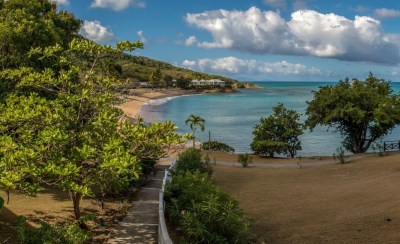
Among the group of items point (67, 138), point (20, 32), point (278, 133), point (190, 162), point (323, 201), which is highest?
point (20, 32)

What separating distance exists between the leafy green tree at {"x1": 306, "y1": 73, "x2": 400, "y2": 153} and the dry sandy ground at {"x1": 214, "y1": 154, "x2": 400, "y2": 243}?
7.74m

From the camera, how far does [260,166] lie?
33.2 metres

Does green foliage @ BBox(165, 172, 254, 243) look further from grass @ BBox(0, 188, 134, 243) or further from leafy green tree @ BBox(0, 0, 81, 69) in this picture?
leafy green tree @ BBox(0, 0, 81, 69)

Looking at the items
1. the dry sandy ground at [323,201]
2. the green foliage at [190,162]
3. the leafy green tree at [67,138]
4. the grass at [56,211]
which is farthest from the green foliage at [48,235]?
the green foliage at [190,162]

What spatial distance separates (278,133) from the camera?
40719 mm

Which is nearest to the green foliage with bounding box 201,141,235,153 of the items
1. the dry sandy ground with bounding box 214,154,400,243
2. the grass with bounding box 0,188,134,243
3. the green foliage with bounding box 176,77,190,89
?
the dry sandy ground with bounding box 214,154,400,243

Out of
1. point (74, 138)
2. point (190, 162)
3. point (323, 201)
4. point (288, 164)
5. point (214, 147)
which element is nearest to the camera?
point (74, 138)

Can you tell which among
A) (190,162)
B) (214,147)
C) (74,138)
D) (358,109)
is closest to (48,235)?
(74,138)

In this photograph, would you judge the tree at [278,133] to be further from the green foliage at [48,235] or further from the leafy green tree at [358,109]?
the green foliage at [48,235]

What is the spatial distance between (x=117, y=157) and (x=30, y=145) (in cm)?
288

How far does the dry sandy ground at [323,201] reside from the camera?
44.0 ft

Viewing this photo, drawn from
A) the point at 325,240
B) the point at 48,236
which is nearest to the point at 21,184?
the point at 48,236

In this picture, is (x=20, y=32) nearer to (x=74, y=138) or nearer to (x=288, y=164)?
(x=74, y=138)

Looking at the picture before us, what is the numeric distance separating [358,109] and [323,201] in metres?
20.7
